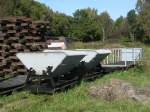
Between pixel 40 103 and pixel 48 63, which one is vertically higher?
pixel 48 63

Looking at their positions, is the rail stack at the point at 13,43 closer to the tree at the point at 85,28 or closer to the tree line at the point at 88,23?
the tree line at the point at 88,23

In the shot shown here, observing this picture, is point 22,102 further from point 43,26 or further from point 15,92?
point 43,26

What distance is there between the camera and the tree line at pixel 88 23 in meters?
78.1

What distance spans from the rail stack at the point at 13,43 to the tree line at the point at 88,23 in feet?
180

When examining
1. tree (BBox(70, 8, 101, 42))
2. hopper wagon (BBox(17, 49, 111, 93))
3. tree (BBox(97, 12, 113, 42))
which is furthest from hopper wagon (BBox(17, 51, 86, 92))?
tree (BBox(97, 12, 113, 42))

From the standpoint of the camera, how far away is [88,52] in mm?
14977

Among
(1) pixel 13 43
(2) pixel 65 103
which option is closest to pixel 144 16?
(1) pixel 13 43

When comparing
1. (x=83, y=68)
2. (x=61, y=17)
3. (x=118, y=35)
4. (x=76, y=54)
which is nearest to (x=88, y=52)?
(x=83, y=68)

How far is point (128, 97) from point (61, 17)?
290 ft

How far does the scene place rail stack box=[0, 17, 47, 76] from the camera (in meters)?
14.6

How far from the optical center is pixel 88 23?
328 feet

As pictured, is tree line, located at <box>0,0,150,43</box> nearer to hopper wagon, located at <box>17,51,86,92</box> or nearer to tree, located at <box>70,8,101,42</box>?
tree, located at <box>70,8,101,42</box>

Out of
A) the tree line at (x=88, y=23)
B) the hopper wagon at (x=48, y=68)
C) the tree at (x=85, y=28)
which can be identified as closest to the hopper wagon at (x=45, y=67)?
the hopper wagon at (x=48, y=68)

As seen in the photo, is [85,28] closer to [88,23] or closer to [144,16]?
[88,23]
